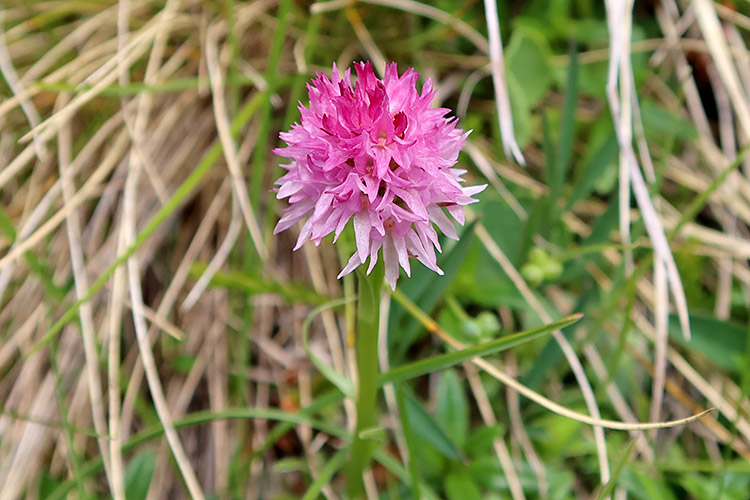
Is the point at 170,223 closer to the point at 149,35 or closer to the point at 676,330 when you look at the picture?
the point at 149,35

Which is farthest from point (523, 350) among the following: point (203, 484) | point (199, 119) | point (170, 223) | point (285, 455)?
point (199, 119)

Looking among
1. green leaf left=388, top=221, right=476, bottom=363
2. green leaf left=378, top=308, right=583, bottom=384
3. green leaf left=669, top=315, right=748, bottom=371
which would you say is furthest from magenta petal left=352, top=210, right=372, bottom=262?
green leaf left=669, top=315, right=748, bottom=371

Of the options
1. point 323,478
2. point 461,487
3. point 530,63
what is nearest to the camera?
point 323,478

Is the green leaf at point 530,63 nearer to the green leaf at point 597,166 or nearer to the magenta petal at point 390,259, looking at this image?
the green leaf at point 597,166

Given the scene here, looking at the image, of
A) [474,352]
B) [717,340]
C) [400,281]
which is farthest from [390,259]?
[717,340]

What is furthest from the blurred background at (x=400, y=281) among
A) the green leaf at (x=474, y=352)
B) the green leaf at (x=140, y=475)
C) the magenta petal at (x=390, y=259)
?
the magenta petal at (x=390, y=259)

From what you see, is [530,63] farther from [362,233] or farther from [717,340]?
[362,233]
